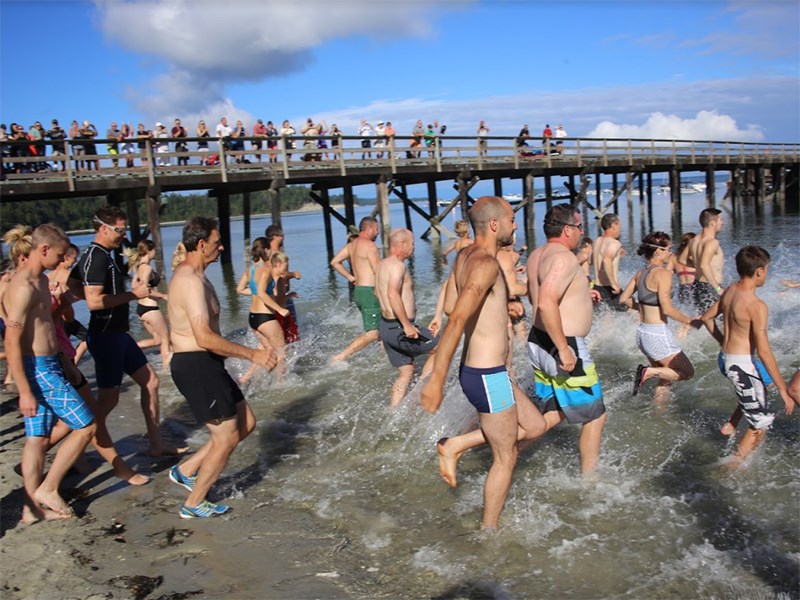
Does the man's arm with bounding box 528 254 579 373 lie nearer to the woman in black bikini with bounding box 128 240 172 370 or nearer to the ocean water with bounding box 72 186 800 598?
the ocean water with bounding box 72 186 800 598

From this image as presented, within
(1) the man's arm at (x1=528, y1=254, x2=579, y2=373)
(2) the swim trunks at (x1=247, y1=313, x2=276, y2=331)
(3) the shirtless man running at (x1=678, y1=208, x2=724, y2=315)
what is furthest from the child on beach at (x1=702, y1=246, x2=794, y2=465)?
(2) the swim trunks at (x1=247, y1=313, x2=276, y2=331)

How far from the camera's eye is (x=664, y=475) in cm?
463

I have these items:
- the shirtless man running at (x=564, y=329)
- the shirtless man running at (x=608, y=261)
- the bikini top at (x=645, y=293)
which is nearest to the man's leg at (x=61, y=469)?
the shirtless man running at (x=564, y=329)

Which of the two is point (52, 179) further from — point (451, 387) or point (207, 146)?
point (451, 387)

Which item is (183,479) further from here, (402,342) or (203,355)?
(402,342)

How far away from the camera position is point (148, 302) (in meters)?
8.20

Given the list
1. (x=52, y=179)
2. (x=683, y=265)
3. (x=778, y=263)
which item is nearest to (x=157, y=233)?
(x=52, y=179)

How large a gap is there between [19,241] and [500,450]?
328 centimetres

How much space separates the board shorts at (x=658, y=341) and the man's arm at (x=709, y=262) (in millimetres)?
2099

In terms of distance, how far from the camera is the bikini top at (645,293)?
565 centimetres

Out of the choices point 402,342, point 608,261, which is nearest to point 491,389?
point 402,342

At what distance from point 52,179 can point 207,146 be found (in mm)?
5262

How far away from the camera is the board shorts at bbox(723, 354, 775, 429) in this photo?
449 centimetres

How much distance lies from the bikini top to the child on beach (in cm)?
Result: 98
